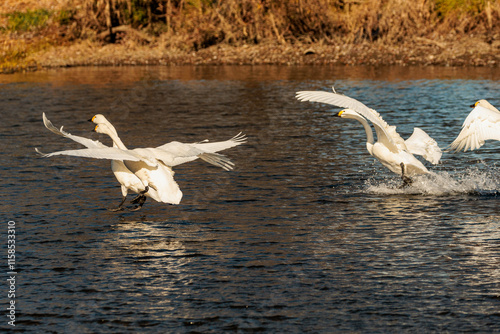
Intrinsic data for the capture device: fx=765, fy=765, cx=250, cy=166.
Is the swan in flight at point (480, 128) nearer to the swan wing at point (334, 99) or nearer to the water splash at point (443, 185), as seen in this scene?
the water splash at point (443, 185)

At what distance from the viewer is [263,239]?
9.45 metres

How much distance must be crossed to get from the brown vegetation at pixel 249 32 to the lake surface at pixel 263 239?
14584mm

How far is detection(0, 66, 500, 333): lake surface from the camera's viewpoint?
7.12m

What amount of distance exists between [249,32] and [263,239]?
2822cm

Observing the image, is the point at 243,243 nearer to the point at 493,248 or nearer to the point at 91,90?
the point at 493,248

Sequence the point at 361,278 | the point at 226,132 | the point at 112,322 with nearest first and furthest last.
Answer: the point at 112,322 → the point at 361,278 → the point at 226,132

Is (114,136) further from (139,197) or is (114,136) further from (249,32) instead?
(249,32)

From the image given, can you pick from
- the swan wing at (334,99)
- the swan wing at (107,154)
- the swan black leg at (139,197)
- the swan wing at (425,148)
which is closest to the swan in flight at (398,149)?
the swan wing at (425,148)

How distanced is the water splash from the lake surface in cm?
4

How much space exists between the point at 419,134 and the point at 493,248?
4.17 metres

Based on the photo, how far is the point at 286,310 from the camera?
716 cm

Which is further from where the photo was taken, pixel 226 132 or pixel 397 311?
pixel 226 132

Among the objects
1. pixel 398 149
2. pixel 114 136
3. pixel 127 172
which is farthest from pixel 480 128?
pixel 114 136

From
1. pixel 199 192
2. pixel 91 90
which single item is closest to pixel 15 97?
pixel 91 90
